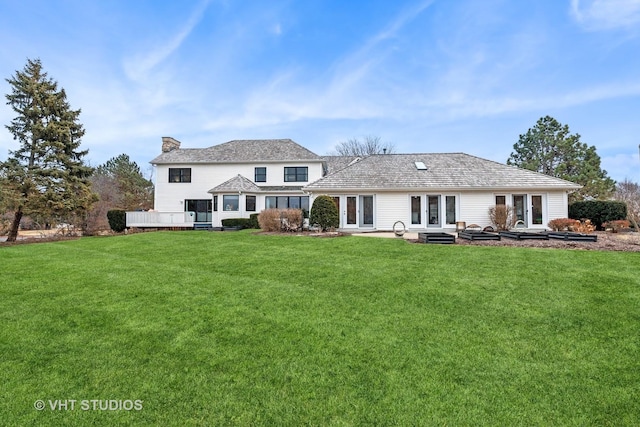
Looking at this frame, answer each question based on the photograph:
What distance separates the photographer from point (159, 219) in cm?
2427

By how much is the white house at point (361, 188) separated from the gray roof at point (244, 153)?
0.29 ft

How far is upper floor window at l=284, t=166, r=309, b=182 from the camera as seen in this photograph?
27.2m

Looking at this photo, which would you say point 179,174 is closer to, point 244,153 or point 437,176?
point 244,153

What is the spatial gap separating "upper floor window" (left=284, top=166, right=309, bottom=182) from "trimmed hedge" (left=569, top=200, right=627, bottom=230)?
18.8 m

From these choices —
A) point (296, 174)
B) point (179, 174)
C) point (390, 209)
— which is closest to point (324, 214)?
point (390, 209)

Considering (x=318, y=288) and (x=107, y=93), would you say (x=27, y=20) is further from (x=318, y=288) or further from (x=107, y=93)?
(x=318, y=288)

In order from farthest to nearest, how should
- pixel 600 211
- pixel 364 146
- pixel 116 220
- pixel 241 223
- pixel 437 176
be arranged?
pixel 364 146
pixel 116 220
pixel 241 223
pixel 437 176
pixel 600 211

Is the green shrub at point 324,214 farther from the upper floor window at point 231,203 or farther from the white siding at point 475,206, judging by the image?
the upper floor window at point 231,203

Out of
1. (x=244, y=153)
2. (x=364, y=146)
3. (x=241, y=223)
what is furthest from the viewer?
(x=364, y=146)

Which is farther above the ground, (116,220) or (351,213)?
(351,213)

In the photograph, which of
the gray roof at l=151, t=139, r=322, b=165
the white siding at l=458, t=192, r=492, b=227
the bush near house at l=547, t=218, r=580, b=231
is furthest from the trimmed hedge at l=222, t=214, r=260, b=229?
the bush near house at l=547, t=218, r=580, b=231

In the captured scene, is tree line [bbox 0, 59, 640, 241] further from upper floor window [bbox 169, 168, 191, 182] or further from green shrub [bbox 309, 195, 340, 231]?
green shrub [bbox 309, 195, 340, 231]

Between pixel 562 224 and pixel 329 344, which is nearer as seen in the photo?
pixel 329 344

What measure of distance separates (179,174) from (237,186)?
21.2 feet
